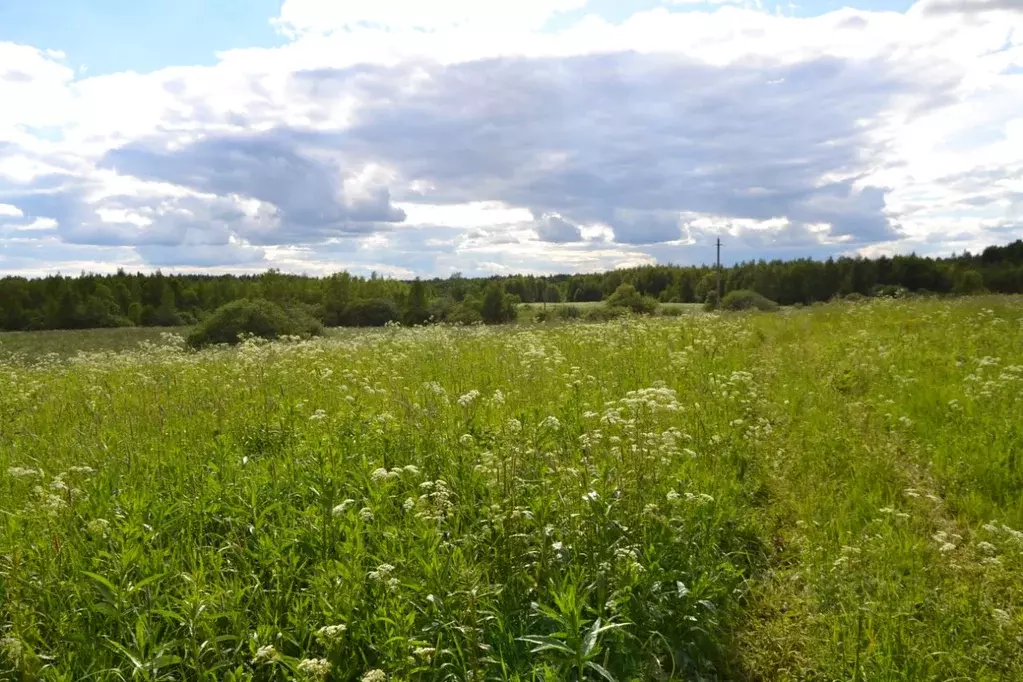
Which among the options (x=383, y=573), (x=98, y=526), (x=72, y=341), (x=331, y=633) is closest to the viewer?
(x=331, y=633)

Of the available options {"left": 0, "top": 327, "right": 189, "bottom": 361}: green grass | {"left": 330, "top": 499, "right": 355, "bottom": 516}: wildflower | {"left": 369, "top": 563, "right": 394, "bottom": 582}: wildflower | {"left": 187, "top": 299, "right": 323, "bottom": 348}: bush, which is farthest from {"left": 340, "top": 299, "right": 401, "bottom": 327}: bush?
{"left": 369, "top": 563, "right": 394, "bottom": 582}: wildflower

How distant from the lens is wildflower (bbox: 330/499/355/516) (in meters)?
4.28

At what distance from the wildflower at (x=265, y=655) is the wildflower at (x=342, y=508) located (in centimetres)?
103

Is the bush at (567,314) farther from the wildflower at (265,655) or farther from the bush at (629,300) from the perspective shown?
the wildflower at (265,655)

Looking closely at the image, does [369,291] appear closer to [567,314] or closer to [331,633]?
[567,314]

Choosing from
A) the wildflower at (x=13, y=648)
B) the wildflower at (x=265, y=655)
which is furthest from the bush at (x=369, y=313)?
the wildflower at (x=265, y=655)

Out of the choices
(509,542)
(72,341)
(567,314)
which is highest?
(567,314)

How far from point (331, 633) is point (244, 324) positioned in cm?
3382

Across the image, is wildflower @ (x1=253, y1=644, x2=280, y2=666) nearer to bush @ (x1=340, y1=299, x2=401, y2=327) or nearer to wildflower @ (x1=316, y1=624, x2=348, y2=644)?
wildflower @ (x1=316, y1=624, x2=348, y2=644)

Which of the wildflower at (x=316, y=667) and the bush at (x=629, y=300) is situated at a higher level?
the bush at (x=629, y=300)

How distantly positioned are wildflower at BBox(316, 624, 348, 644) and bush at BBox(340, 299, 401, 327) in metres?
65.0

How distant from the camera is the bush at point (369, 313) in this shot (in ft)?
223

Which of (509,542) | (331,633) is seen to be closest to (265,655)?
(331,633)

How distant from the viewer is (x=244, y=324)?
3416cm
